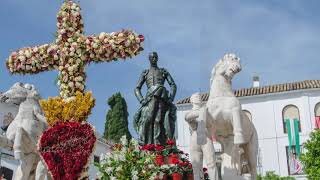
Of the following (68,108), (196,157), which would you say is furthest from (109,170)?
(68,108)

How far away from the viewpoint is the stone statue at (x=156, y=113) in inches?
508

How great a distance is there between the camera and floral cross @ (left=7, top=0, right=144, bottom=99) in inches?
495

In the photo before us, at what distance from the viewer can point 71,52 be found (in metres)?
12.8

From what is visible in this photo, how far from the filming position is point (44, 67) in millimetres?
13219

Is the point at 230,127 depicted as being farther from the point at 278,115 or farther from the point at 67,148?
the point at 278,115

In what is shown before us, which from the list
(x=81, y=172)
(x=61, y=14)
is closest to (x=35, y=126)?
(x=81, y=172)

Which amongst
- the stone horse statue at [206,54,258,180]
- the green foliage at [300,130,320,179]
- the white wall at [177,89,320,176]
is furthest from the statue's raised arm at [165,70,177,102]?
the white wall at [177,89,320,176]

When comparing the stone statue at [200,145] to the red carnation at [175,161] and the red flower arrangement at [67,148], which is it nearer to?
the red carnation at [175,161]

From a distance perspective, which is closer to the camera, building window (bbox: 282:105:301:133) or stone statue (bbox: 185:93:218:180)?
stone statue (bbox: 185:93:218:180)

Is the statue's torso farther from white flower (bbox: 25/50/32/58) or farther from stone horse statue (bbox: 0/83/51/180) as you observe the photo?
stone horse statue (bbox: 0/83/51/180)

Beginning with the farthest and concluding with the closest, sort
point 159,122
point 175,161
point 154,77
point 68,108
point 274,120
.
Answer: point 274,120, point 154,77, point 159,122, point 68,108, point 175,161

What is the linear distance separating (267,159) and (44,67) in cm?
3855

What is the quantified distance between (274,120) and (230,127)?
42578 millimetres

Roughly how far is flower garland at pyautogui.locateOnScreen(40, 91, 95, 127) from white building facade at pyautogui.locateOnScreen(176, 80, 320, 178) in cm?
3855
